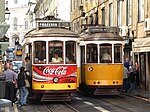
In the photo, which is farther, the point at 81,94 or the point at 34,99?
the point at 81,94

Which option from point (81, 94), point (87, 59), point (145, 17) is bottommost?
point (81, 94)

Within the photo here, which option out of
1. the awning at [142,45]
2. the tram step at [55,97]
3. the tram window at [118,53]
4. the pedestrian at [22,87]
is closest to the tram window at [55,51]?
the pedestrian at [22,87]

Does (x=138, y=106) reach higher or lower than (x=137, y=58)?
lower

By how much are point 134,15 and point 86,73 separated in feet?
28.6

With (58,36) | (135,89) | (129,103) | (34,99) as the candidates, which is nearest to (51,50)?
(58,36)

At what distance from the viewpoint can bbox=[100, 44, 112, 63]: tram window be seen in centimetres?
2339

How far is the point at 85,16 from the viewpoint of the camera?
4638 cm

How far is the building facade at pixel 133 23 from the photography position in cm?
2830

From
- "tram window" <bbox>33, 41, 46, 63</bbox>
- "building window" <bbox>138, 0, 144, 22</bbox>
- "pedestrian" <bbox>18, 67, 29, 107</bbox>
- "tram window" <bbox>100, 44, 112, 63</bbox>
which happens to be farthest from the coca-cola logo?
"building window" <bbox>138, 0, 144, 22</bbox>

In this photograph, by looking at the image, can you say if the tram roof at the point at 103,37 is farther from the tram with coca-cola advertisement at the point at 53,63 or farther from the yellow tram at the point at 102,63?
the tram with coca-cola advertisement at the point at 53,63

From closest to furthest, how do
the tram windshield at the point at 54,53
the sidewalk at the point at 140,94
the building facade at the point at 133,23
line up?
the tram windshield at the point at 54,53, the sidewalk at the point at 140,94, the building facade at the point at 133,23

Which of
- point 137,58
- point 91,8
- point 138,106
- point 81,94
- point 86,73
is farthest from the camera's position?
point 91,8

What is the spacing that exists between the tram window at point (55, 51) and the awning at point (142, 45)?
256 inches

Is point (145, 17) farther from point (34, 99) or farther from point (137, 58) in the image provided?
point (34, 99)
